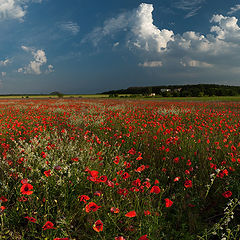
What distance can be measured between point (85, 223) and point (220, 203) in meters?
2.05

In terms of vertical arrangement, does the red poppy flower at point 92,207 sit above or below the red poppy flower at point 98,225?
above

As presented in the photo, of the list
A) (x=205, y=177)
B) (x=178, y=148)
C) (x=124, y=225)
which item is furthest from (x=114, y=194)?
(x=178, y=148)

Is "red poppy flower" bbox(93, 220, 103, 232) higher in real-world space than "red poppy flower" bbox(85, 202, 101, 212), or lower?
lower

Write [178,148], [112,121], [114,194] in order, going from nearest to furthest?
[114,194] < [178,148] < [112,121]

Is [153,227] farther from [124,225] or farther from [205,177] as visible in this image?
[205,177]

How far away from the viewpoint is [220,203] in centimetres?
255

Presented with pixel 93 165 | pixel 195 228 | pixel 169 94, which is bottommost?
pixel 195 228

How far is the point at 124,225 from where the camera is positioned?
1.85 metres

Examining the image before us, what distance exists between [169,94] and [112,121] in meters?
65.8

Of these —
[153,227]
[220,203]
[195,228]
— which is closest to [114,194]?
[153,227]

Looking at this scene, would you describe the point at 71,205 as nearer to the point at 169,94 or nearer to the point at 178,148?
the point at 178,148

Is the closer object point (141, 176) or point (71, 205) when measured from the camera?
point (71, 205)

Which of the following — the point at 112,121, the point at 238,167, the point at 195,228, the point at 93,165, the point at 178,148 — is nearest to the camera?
the point at 195,228

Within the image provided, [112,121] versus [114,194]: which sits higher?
[112,121]
